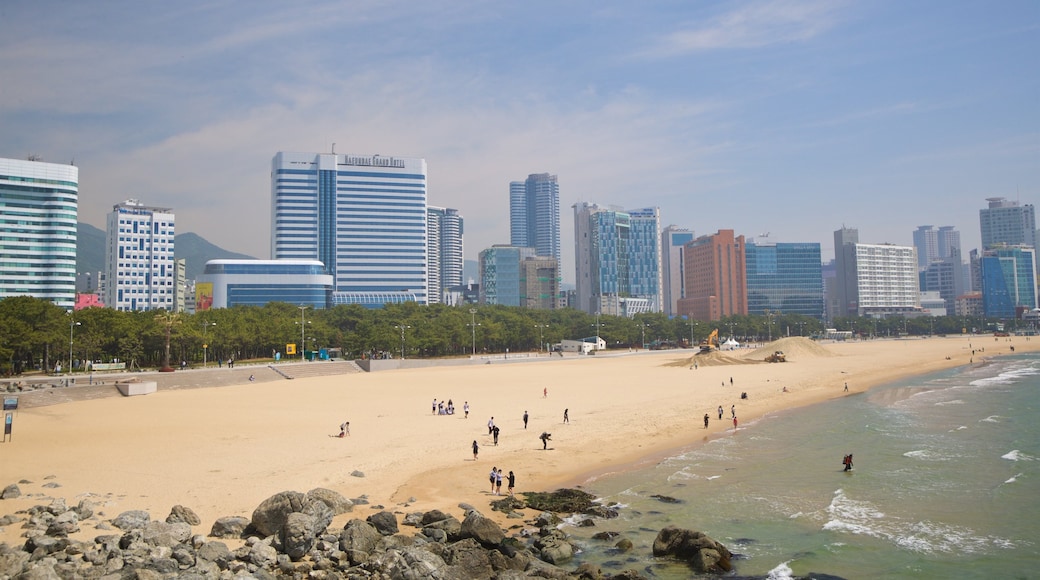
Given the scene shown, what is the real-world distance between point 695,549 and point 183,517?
53.1 ft

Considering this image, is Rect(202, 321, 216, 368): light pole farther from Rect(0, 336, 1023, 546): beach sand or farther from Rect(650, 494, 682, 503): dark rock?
Rect(650, 494, 682, 503): dark rock

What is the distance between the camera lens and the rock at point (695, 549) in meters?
19.5

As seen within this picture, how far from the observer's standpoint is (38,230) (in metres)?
143

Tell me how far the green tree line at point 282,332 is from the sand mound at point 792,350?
4138 centimetres

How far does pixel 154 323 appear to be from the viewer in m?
81.6

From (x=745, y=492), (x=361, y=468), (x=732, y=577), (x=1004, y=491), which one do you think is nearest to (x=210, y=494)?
(x=361, y=468)

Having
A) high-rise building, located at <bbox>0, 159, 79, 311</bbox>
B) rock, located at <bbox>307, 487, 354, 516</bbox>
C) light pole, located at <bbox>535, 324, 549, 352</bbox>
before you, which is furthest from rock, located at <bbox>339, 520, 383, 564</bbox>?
high-rise building, located at <bbox>0, 159, 79, 311</bbox>

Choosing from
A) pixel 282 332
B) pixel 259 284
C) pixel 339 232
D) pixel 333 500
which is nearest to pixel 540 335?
pixel 282 332

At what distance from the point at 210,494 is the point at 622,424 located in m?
26.5

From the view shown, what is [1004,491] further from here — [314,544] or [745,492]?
[314,544]

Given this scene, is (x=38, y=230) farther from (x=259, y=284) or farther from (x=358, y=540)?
(x=358, y=540)

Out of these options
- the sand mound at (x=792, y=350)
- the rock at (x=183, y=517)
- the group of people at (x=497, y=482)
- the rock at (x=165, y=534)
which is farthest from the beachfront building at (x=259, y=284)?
the rock at (x=165, y=534)

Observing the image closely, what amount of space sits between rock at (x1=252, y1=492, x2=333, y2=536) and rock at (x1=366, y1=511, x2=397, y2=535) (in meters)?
1.43

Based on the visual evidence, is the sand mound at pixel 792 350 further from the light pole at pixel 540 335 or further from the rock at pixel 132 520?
the rock at pixel 132 520
